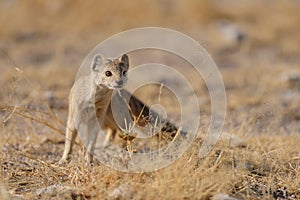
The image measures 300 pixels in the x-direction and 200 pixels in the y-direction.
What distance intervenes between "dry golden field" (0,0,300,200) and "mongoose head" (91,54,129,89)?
54 cm

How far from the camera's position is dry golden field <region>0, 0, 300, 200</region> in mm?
4039

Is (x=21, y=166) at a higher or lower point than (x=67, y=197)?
higher

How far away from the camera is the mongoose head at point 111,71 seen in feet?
16.9

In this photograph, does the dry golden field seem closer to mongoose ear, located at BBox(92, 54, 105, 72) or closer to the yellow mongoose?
the yellow mongoose

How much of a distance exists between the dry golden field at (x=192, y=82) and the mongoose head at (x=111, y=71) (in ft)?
1.79

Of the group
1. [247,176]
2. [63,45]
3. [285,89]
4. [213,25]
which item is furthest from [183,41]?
[247,176]

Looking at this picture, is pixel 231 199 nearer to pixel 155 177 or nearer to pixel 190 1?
pixel 155 177

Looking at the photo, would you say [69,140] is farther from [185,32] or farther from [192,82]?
[185,32]

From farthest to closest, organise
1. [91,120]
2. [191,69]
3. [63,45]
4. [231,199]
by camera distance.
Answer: [63,45] < [191,69] < [91,120] < [231,199]

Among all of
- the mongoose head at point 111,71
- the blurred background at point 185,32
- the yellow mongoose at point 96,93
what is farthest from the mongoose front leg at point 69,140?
the blurred background at point 185,32

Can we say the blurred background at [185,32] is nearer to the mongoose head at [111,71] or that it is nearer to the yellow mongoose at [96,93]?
the yellow mongoose at [96,93]

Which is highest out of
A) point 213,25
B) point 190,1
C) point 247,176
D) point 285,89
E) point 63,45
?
point 190,1

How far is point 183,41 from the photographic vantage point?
12.6 m

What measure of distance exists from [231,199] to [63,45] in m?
8.62
